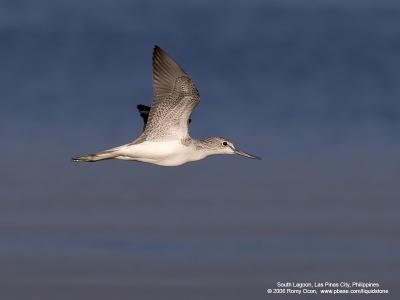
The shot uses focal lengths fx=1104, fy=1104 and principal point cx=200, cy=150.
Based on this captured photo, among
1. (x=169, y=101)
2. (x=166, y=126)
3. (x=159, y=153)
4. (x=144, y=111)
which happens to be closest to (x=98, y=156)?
(x=159, y=153)

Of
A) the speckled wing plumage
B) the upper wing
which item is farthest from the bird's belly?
the upper wing

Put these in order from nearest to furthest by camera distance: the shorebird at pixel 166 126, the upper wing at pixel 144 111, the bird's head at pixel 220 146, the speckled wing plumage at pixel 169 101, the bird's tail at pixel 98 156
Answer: the speckled wing plumage at pixel 169 101 < the shorebird at pixel 166 126 < the bird's tail at pixel 98 156 < the bird's head at pixel 220 146 < the upper wing at pixel 144 111

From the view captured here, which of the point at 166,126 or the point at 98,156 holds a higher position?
the point at 166,126

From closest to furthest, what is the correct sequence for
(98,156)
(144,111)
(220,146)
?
(98,156) < (220,146) < (144,111)

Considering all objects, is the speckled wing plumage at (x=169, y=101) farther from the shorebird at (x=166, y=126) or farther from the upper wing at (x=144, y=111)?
the upper wing at (x=144, y=111)

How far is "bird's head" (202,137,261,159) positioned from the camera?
34094 millimetres

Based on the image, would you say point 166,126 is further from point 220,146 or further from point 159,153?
point 220,146

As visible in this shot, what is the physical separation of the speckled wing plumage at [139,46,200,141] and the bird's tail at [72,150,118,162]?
1.02m

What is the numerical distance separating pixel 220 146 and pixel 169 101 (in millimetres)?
2747

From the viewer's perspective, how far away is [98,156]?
108ft

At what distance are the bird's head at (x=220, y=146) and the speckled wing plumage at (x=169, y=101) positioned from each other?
41.3 inches

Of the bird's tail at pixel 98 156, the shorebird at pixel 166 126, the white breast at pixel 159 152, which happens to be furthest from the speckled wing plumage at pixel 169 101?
the bird's tail at pixel 98 156

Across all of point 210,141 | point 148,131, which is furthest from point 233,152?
point 148,131

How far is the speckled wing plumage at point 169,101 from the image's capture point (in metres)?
32.2
